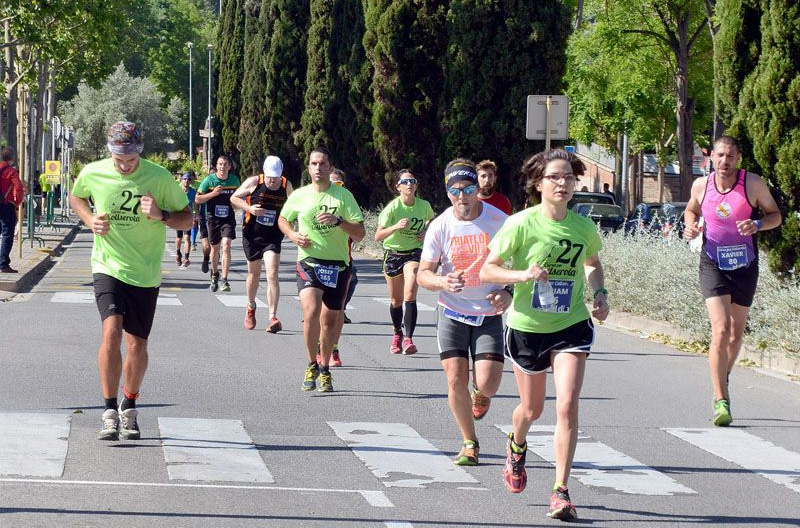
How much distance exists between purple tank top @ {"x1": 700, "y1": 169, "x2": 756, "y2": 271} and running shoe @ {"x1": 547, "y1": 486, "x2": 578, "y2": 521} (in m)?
3.90

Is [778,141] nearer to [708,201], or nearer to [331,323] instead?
[708,201]

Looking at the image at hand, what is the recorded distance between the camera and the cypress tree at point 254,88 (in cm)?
5700

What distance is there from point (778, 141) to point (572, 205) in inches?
903

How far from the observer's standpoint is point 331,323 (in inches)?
455

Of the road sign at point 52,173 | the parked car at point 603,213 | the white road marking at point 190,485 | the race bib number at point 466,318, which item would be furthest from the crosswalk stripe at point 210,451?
the road sign at point 52,173

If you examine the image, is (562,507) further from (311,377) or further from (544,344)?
(311,377)

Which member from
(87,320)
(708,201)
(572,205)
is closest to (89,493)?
(708,201)

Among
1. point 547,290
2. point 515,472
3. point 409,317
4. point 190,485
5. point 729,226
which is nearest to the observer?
point 547,290

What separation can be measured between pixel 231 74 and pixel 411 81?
37.0 m

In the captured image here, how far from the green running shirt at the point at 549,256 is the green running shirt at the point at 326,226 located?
4.26m

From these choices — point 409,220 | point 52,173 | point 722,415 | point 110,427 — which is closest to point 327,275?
point 409,220

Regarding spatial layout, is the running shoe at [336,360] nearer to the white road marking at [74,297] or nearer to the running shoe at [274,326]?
the running shoe at [274,326]

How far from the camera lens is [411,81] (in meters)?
33.9

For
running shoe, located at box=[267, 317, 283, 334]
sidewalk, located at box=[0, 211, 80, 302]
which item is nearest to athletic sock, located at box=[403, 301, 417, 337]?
running shoe, located at box=[267, 317, 283, 334]
